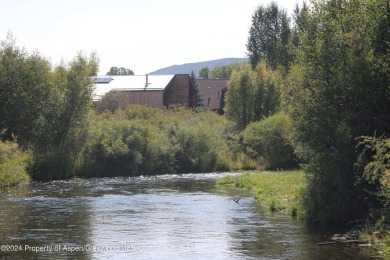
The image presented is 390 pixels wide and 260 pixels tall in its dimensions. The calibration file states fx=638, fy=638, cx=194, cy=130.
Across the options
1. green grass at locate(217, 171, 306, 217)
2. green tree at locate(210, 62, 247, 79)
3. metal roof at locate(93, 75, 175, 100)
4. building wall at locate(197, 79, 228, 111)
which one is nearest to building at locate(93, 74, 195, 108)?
metal roof at locate(93, 75, 175, 100)

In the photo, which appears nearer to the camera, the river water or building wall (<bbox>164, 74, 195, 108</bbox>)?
the river water

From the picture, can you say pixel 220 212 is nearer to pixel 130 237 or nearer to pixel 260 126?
pixel 130 237

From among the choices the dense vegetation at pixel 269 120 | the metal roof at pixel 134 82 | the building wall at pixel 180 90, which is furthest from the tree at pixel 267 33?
the metal roof at pixel 134 82

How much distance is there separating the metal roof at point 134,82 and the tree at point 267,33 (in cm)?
1339

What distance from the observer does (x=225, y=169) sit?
5466 cm

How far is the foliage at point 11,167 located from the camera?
3897cm

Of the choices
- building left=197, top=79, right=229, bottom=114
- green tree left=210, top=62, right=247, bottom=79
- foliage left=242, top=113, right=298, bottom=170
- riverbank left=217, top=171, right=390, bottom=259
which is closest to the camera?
riverbank left=217, top=171, right=390, bottom=259

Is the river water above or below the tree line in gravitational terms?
below

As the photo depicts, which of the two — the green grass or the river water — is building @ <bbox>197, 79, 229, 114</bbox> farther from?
the river water

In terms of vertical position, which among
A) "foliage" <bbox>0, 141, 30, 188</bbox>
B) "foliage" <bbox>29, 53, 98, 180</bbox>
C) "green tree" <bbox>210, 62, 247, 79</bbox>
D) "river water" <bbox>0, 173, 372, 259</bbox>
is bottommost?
"river water" <bbox>0, 173, 372, 259</bbox>

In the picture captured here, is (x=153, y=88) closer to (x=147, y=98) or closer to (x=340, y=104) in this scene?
(x=147, y=98)

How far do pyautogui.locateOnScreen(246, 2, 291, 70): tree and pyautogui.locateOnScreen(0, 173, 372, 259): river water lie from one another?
198 ft

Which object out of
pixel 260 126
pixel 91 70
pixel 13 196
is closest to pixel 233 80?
pixel 260 126

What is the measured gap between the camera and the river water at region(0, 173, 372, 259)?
792 inches
